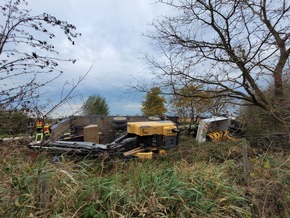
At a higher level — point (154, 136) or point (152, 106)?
point (152, 106)

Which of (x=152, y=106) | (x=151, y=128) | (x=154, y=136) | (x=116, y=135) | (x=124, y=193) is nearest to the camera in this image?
(x=124, y=193)

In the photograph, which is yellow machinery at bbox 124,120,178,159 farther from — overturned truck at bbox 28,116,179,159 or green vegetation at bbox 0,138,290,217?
green vegetation at bbox 0,138,290,217

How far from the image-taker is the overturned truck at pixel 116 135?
638cm

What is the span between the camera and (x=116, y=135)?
8836mm

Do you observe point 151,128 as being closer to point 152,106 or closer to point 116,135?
point 116,135

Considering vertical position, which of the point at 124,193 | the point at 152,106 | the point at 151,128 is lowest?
the point at 124,193

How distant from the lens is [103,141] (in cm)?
883

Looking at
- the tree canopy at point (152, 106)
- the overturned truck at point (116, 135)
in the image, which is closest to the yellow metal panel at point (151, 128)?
the overturned truck at point (116, 135)

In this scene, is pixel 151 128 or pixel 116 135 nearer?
pixel 151 128

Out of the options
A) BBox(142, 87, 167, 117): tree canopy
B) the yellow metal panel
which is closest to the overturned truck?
the yellow metal panel

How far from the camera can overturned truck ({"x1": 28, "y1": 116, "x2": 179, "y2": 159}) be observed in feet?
20.9

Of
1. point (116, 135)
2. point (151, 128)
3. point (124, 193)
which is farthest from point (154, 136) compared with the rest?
point (124, 193)

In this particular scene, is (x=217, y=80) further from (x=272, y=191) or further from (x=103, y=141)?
(x=103, y=141)

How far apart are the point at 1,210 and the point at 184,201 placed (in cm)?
190
